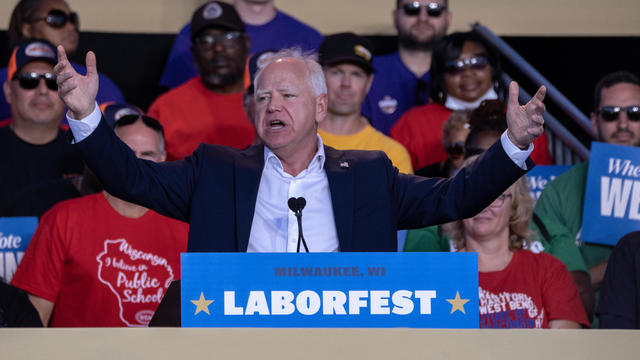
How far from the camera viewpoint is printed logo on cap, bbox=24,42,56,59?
153 inches

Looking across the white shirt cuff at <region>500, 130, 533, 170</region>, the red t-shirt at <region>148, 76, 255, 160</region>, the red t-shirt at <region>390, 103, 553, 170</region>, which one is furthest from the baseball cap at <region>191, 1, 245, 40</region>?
the white shirt cuff at <region>500, 130, 533, 170</region>

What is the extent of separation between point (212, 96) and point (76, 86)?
2133mm

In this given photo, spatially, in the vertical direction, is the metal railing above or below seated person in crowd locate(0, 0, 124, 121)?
below

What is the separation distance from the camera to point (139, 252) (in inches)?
122

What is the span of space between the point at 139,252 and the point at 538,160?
192cm

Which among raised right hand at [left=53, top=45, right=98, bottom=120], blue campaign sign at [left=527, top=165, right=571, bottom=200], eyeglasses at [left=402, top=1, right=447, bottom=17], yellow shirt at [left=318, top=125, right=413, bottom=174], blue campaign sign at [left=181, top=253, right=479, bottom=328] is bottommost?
blue campaign sign at [left=181, top=253, right=479, bottom=328]

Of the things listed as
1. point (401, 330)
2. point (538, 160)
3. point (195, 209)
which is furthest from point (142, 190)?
point (538, 160)

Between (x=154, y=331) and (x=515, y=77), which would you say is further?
(x=515, y=77)

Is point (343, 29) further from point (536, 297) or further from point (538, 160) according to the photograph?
point (536, 297)

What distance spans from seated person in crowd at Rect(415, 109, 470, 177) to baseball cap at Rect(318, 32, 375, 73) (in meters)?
0.48

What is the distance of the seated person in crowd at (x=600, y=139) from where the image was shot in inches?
144

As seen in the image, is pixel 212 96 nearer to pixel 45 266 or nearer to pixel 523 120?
pixel 45 266

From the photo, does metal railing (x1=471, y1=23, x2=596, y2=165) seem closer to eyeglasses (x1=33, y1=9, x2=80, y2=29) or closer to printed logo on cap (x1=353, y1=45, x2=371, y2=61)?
printed logo on cap (x1=353, y1=45, x2=371, y2=61)

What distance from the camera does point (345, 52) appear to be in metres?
3.96
